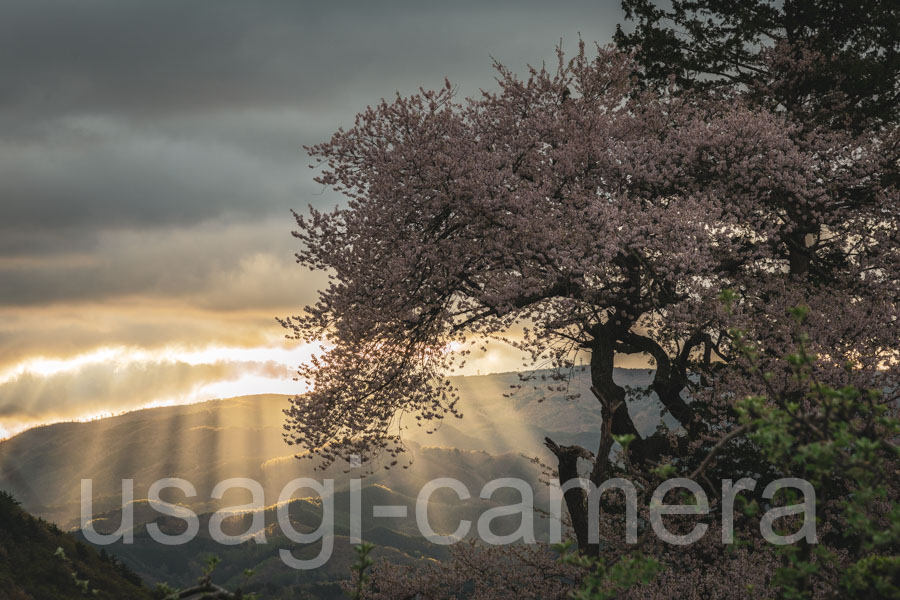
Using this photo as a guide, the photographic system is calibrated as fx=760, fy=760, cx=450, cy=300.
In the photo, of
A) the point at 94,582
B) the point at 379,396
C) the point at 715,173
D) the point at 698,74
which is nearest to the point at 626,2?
the point at 698,74

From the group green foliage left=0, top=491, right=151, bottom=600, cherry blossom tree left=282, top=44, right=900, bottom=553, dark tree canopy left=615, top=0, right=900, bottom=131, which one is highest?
dark tree canopy left=615, top=0, right=900, bottom=131

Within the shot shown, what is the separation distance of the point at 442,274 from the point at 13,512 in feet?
33.9

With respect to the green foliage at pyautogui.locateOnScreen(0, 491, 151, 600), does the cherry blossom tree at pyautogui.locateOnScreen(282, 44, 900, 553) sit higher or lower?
higher

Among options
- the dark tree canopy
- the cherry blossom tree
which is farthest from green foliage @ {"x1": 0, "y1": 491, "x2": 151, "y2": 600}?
the dark tree canopy

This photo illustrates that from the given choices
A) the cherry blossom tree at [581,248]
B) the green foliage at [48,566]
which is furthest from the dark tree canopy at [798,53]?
the green foliage at [48,566]

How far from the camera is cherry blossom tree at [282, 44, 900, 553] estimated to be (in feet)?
53.2

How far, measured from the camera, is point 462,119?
17.9 meters

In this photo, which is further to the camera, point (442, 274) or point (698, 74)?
point (698, 74)

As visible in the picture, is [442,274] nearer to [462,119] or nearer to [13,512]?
[462,119]

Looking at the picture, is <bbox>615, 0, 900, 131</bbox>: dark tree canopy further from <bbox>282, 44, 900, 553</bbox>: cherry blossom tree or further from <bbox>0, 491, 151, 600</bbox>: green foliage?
<bbox>0, 491, 151, 600</bbox>: green foliage

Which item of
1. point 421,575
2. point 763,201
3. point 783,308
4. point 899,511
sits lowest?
point 421,575

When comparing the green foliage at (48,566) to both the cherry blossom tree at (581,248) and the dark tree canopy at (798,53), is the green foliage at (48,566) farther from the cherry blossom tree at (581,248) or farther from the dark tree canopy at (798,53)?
the dark tree canopy at (798,53)

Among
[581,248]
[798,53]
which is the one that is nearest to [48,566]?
[581,248]

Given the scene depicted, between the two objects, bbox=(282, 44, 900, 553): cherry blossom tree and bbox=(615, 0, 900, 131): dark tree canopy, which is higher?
bbox=(615, 0, 900, 131): dark tree canopy
